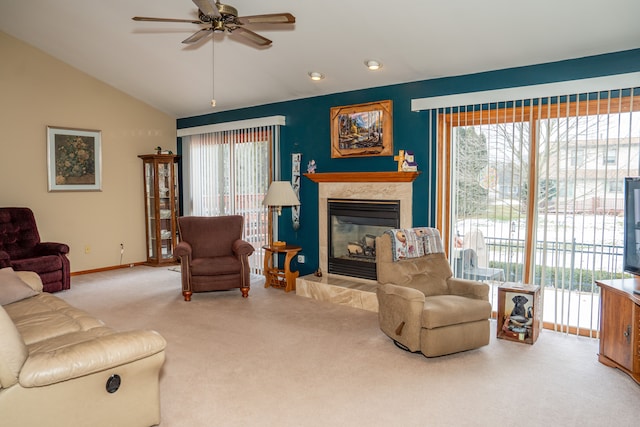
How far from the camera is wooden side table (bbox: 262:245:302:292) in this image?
557cm

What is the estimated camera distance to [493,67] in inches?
167

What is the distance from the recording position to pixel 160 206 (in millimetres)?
7219

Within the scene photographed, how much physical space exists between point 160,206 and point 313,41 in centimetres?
413

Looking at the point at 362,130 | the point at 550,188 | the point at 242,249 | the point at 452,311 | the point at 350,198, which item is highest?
the point at 362,130

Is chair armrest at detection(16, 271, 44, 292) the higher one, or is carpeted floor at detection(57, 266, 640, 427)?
chair armrest at detection(16, 271, 44, 292)

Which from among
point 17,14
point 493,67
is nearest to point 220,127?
point 17,14

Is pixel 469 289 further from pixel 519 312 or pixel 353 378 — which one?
pixel 353 378

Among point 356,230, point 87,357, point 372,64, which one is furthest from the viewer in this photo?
point 356,230

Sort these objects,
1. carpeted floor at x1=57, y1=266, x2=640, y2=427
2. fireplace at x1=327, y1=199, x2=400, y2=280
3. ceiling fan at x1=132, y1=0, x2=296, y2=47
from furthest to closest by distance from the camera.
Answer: fireplace at x1=327, y1=199, x2=400, y2=280
ceiling fan at x1=132, y1=0, x2=296, y2=47
carpeted floor at x1=57, y1=266, x2=640, y2=427

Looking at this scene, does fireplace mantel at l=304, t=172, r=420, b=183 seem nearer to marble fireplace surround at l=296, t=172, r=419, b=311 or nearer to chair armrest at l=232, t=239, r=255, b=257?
marble fireplace surround at l=296, t=172, r=419, b=311

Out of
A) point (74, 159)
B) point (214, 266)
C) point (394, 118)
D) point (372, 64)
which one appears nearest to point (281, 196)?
point (214, 266)

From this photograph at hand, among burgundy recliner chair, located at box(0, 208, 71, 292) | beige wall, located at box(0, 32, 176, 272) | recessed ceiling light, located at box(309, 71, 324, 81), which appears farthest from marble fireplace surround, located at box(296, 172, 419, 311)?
beige wall, located at box(0, 32, 176, 272)

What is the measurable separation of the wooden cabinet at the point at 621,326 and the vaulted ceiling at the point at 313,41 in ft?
6.49

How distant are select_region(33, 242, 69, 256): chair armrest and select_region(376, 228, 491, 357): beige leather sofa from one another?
4086mm
